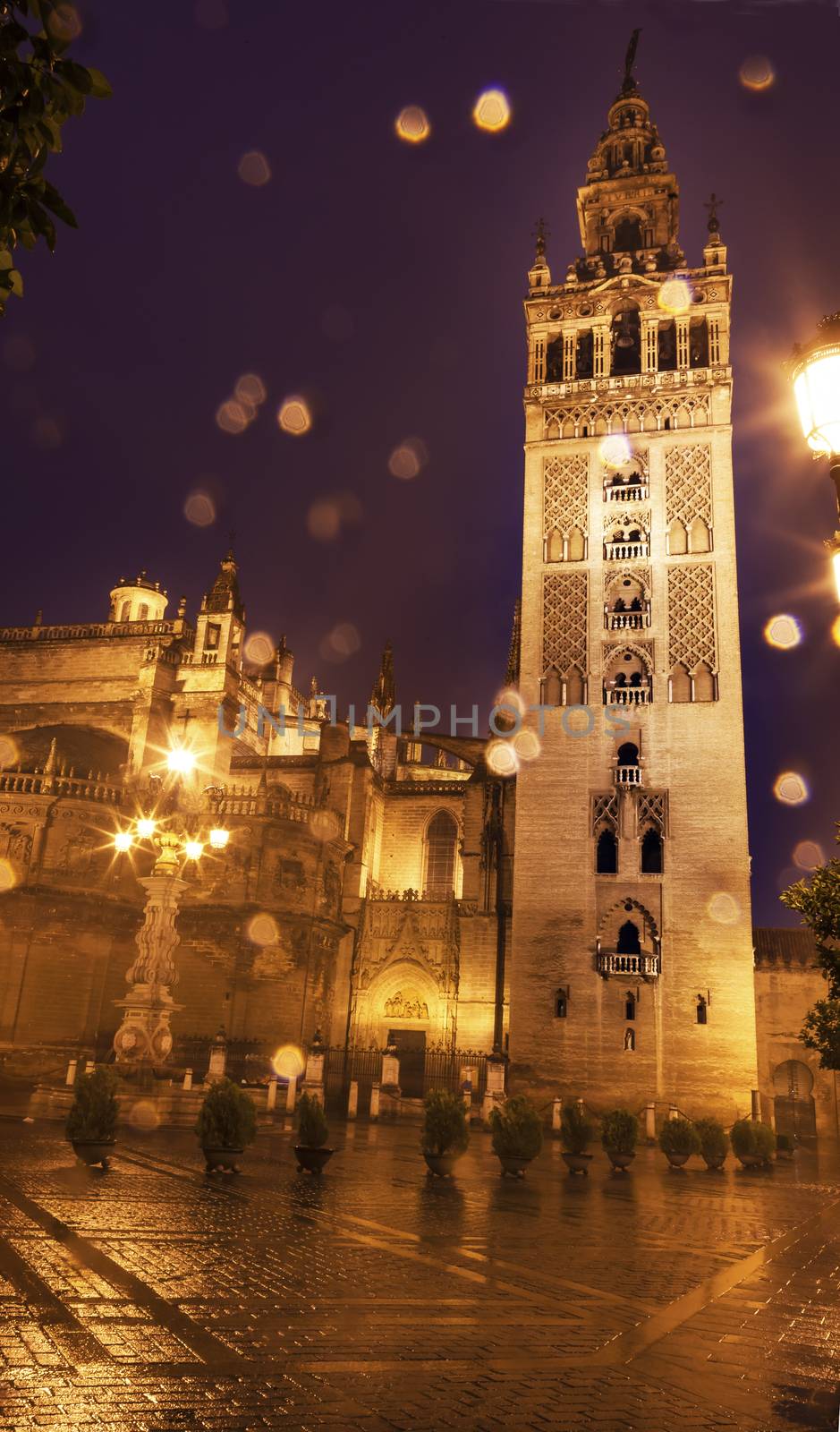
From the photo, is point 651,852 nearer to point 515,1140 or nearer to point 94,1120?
point 515,1140

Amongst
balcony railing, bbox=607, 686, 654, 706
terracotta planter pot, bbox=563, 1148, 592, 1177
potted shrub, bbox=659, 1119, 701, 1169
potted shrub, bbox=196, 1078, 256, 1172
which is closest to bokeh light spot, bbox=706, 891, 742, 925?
balcony railing, bbox=607, 686, 654, 706

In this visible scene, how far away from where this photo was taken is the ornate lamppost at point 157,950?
20208 millimetres

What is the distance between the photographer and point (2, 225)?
4262mm

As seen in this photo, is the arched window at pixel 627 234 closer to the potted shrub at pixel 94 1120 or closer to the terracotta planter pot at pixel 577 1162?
the terracotta planter pot at pixel 577 1162

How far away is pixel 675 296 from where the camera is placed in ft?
125

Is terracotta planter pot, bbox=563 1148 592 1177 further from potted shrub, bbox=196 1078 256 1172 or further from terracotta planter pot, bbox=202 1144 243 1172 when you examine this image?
terracotta planter pot, bbox=202 1144 243 1172

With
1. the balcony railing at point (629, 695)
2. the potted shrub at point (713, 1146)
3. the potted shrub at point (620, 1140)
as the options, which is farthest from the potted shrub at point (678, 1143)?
the balcony railing at point (629, 695)

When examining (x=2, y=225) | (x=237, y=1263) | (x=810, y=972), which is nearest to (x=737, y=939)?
(x=810, y=972)

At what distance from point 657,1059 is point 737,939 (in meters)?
4.44

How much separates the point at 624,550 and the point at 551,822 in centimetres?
1019

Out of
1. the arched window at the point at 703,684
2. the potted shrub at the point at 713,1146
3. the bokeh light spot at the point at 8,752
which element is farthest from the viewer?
the bokeh light spot at the point at 8,752

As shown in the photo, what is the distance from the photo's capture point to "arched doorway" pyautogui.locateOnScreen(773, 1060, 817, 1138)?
1452 inches

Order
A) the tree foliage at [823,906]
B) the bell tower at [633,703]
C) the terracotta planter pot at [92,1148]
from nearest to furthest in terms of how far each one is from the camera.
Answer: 1. the terracotta planter pot at [92,1148]
2. the tree foliage at [823,906]
3. the bell tower at [633,703]

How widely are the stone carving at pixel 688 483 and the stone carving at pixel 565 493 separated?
299cm
